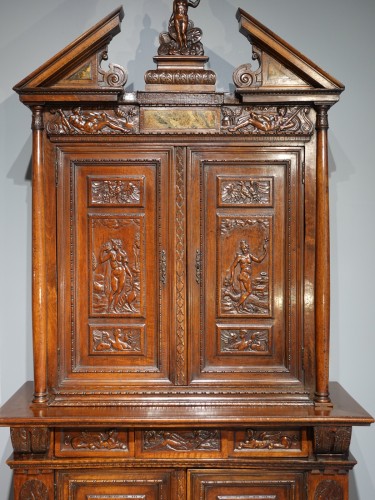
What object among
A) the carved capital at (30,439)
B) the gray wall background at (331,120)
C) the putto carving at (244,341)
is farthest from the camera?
the gray wall background at (331,120)

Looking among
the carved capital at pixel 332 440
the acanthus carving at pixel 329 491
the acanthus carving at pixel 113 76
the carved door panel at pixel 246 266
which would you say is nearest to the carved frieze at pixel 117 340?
the carved door panel at pixel 246 266

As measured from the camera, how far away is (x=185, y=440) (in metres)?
2.68

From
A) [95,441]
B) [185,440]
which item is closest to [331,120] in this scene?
[185,440]

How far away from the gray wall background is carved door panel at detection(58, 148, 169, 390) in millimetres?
589

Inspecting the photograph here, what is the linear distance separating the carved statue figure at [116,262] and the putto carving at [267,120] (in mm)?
Result: 735

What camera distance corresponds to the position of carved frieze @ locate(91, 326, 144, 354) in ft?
9.20

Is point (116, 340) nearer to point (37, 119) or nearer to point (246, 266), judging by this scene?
point (246, 266)

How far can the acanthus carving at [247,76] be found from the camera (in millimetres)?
2724

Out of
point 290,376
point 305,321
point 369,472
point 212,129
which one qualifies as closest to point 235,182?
point 212,129

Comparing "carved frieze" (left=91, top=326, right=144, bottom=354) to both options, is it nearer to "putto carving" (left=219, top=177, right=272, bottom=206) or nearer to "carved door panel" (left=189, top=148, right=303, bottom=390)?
"carved door panel" (left=189, top=148, right=303, bottom=390)

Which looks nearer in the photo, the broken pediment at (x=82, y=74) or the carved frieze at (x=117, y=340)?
the broken pediment at (x=82, y=74)

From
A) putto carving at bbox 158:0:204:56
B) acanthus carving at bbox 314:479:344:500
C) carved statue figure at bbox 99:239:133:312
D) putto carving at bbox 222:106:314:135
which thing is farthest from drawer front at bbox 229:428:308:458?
putto carving at bbox 158:0:204:56

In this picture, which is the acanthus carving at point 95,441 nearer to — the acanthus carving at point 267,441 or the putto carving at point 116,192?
the acanthus carving at point 267,441

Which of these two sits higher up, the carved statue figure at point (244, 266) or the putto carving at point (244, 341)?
the carved statue figure at point (244, 266)
